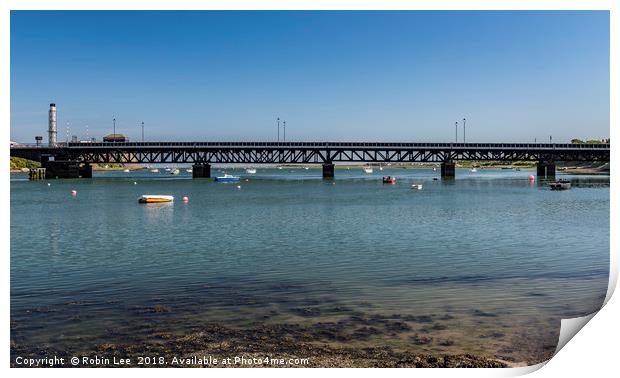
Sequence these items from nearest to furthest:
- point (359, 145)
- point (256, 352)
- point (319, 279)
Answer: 1. point (256, 352)
2. point (319, 279)
3. point (359, 145)

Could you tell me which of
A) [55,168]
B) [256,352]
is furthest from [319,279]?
[55,168]

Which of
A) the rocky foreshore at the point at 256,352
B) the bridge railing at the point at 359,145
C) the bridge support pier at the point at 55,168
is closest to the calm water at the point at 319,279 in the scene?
the rocky foreshore at the point at 256,352

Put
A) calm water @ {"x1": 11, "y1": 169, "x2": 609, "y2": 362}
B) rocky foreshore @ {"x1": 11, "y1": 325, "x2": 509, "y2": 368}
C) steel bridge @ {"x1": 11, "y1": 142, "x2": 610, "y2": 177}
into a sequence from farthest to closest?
steel bridge @ {"x1": 11, "y1": 142, "x2": 610, "y2": 177}, calm water @ {"x1": 11, "y1": 169, "x2": 609, "y2": 362}, rocky foreshore @ {"x1": 11, "y1": 325, "x2": 509, "y2": 368}

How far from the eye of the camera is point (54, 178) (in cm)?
19862

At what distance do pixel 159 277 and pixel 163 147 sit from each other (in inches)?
Result: 6715

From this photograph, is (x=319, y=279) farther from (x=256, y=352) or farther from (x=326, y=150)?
(x=326, y=150)

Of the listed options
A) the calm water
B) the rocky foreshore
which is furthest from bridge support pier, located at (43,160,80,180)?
the rocky foreshore

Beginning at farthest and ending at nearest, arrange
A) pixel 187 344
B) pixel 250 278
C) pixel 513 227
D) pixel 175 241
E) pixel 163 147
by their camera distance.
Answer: pixel 163 147 < pixel 513 227 < pixel 175 241 < pixel 250 278 < pixel 187 344

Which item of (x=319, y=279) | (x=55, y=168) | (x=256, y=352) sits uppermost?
(x=55, y=168)

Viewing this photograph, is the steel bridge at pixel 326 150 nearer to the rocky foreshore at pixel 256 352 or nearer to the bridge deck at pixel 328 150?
the bridge deck at pixel 328 150

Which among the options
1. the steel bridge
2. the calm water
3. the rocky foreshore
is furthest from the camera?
the steel bridge

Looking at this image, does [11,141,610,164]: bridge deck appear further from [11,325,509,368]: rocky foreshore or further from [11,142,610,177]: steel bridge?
[11,325,509,368]: rocky foreshore

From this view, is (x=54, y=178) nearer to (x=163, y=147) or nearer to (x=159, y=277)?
(x=163, y=147)

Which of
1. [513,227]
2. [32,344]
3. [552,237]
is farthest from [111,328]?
[513,227]
